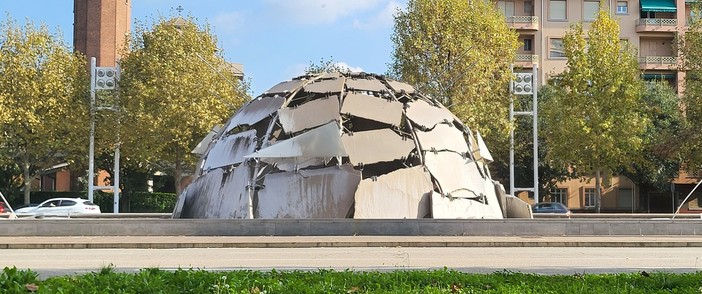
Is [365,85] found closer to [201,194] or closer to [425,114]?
[425,114]

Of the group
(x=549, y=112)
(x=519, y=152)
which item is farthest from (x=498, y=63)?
(x=519, y=152)

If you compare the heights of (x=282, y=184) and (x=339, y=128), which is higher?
(x=339, y=128)

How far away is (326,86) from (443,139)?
366cm

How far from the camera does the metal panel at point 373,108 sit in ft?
73.9

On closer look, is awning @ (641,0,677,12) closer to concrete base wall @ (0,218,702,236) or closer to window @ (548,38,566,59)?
window @ (548,38,566,59)

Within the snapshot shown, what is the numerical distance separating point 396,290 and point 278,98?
15.4 metres

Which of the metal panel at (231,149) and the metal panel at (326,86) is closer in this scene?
the metal panel at (231,149)

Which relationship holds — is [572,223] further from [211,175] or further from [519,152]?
[519,152]

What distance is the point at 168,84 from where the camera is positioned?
4222 cm

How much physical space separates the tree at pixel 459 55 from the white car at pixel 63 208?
681 inches

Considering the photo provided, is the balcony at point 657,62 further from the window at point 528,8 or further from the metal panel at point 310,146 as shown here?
the metal panel at point 310,146

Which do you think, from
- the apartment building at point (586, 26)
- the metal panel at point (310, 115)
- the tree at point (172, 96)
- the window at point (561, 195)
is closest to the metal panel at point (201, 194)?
the metal panel at point (310, 115)

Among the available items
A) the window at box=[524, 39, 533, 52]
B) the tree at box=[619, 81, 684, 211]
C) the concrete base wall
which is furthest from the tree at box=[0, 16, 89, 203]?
the window at box=[524, 39, 533, 52]

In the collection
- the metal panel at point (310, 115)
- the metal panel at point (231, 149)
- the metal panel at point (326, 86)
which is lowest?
the metal panel at point (231, 149)
